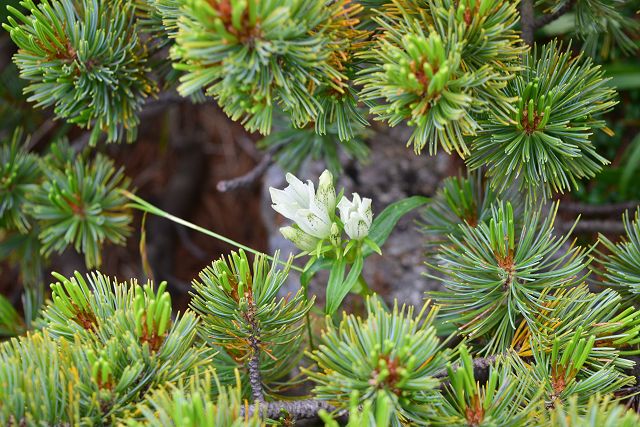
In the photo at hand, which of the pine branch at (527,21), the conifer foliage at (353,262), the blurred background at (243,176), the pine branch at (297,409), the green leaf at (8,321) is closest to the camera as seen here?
the conifer foliage at (353,262)

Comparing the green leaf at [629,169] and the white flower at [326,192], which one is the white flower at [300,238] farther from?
the green leaf at [629,169]

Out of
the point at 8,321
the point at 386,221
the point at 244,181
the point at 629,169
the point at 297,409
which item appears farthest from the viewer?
the point at 629,169

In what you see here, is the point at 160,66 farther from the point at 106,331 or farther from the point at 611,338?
the point at 611,338

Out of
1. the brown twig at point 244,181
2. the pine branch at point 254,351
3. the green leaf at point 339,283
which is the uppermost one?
the brown twig at point 244,181

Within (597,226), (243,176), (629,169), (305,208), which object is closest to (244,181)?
(243,176)

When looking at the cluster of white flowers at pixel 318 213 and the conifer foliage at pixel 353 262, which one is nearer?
the conifer foliage at pixel 353 262

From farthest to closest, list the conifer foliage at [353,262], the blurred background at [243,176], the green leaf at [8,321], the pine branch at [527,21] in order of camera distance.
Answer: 1. the blurred background at [243,176]
2. the green leaf at [8,321]
3. the pine branch at [527,21]
4. the conifer foliage at [353,262]

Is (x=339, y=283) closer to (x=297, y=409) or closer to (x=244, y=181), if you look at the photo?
(x=297, y=409)

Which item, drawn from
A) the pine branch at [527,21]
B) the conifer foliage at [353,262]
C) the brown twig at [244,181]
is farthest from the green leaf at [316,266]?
the pine branch at [527,21]
